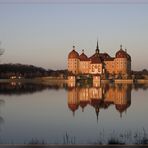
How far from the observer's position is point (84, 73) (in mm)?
8516

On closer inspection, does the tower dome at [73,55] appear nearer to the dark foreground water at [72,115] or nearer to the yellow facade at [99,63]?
the yellow facade at [99,63]

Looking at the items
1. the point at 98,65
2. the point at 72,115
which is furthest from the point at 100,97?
the point at 72,115

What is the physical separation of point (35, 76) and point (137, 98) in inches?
128

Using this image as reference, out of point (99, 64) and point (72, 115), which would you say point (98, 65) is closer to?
point (99, 64)

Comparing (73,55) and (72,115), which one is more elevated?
(73,55)

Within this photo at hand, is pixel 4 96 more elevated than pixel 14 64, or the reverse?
pixel 14 64

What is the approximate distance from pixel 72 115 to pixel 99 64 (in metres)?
1.29

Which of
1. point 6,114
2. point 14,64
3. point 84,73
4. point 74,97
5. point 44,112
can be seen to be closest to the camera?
point 14,64

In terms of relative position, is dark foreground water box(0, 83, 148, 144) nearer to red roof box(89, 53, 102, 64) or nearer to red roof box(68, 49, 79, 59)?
red roof box(89, 53, 102, 64)

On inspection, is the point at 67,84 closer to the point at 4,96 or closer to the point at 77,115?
the point at 77,115

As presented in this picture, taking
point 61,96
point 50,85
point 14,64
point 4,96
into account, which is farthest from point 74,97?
point 14,64

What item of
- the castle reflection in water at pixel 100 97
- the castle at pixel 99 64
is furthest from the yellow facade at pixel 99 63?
the castle reflection in water at pixel 100 97

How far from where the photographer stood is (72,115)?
7531mm

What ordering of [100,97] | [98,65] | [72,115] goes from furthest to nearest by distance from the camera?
[100,97]
[98,65]
[72,115]
